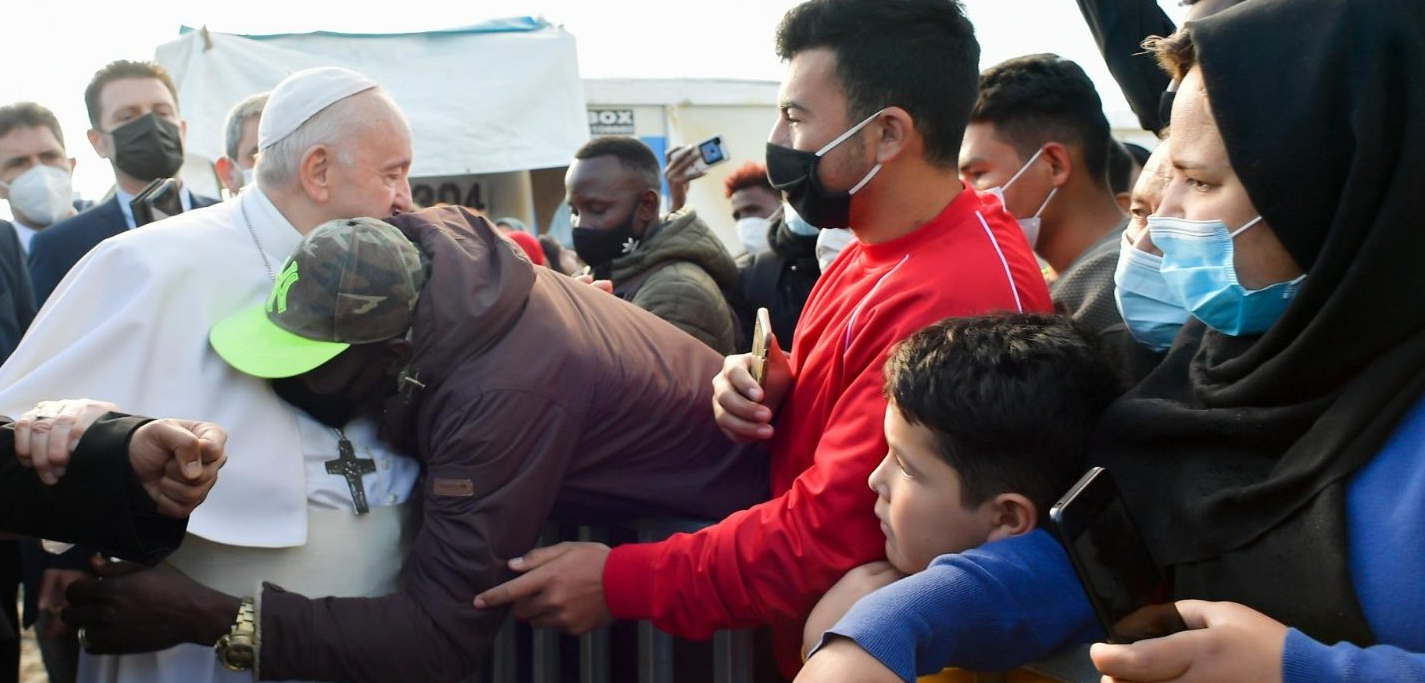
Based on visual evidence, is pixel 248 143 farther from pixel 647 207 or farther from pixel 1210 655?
pixel 1210 655

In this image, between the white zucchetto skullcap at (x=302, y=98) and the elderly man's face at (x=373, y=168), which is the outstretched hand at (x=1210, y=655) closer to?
the elderly man's face at (x=373, y=168)

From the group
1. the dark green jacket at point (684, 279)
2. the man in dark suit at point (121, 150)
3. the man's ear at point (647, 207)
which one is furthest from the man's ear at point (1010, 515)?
the man in dark suit at point (121, 150)

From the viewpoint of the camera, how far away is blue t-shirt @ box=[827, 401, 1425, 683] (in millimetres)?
1454

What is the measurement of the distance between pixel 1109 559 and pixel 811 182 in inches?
51.3

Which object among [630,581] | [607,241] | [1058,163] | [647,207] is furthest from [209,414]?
[647,207]

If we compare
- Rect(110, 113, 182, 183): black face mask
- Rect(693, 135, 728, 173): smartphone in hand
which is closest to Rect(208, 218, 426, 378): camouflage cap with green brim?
Rect(110, 113, 182, 183): black face mask

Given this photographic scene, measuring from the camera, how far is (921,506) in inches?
77.4

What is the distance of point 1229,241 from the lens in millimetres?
1774

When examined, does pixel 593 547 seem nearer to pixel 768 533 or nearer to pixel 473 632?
pixel 473 632

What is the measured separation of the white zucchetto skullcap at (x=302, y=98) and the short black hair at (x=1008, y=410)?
1.66 metres

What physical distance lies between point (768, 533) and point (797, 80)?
1026 mm

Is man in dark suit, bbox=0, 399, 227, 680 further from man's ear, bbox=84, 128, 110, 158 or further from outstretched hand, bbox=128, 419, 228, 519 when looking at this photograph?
man's ear, bbox=84, 128, 110, 158

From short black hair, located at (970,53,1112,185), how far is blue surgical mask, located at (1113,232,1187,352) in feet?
5.17

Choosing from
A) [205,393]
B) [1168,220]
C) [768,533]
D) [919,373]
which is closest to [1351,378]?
[1168,220]
